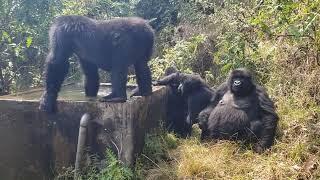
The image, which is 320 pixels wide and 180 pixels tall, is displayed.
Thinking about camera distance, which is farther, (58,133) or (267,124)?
(267,124)

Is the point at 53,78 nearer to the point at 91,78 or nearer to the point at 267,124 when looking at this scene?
the point at 91,78

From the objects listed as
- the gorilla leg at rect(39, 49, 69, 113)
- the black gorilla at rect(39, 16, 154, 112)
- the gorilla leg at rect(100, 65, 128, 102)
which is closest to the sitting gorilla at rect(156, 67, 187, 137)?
the black gorilla at rect(39, 16, 154, 112)

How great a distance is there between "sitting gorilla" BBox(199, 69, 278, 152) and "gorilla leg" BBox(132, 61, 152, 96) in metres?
1.05

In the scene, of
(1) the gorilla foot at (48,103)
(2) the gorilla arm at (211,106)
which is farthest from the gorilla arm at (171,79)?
(1) the gorilla foot at (48,103)

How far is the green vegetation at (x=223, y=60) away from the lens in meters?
5.08

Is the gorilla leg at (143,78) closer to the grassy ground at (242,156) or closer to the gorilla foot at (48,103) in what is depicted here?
the grassy ground at (242,156)

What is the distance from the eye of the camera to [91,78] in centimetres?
601

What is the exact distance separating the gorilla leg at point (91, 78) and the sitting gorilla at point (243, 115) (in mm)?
1615

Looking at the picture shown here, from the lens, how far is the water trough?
5172 millimetres

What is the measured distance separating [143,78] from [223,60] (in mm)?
2641

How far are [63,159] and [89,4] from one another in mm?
5997

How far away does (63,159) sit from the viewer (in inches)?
212

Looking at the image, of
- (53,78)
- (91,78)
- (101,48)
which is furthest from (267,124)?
(53,78)

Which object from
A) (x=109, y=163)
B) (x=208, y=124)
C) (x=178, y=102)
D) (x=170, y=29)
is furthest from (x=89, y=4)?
(x=109, y=163)
